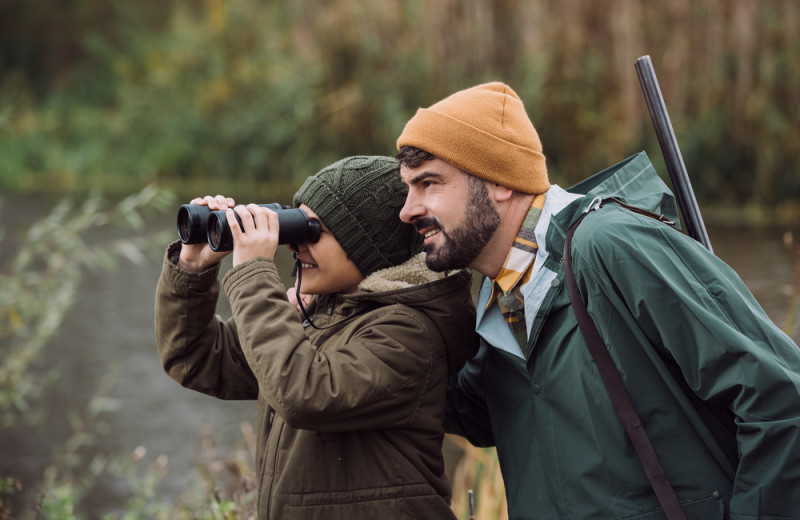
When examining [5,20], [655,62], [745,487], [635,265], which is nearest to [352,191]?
[635,265]

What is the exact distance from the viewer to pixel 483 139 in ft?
6.72

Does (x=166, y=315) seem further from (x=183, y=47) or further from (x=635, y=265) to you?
(x=183, y=47)

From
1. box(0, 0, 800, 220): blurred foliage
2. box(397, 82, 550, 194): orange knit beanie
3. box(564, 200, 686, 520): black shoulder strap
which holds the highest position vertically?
box(397, 82, 550, 194): orange knit beanie

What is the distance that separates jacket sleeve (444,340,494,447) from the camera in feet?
7.48

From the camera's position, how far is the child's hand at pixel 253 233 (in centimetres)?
202

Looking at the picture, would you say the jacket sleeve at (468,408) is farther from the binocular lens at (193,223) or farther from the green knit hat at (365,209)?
the binocular lens at (193,223)

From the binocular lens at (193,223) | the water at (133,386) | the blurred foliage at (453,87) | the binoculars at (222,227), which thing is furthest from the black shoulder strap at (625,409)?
the blurred foliage at (453,87)

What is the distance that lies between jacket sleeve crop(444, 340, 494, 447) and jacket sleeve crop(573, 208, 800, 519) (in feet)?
1.76

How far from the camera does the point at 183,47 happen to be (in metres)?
19.7

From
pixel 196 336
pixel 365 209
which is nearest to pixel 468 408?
pixel 365 209

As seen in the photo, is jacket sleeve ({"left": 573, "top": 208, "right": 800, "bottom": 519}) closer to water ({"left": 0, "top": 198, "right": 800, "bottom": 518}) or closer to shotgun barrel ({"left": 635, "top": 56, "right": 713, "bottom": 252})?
shotgun barrel ({"left": 635, "top": 56, "right": 713, "bottom": 252})

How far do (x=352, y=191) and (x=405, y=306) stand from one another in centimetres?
30

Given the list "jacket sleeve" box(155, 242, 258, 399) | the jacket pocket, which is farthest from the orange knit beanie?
the jacket pocket

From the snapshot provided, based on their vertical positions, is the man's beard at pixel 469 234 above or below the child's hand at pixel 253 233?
below
